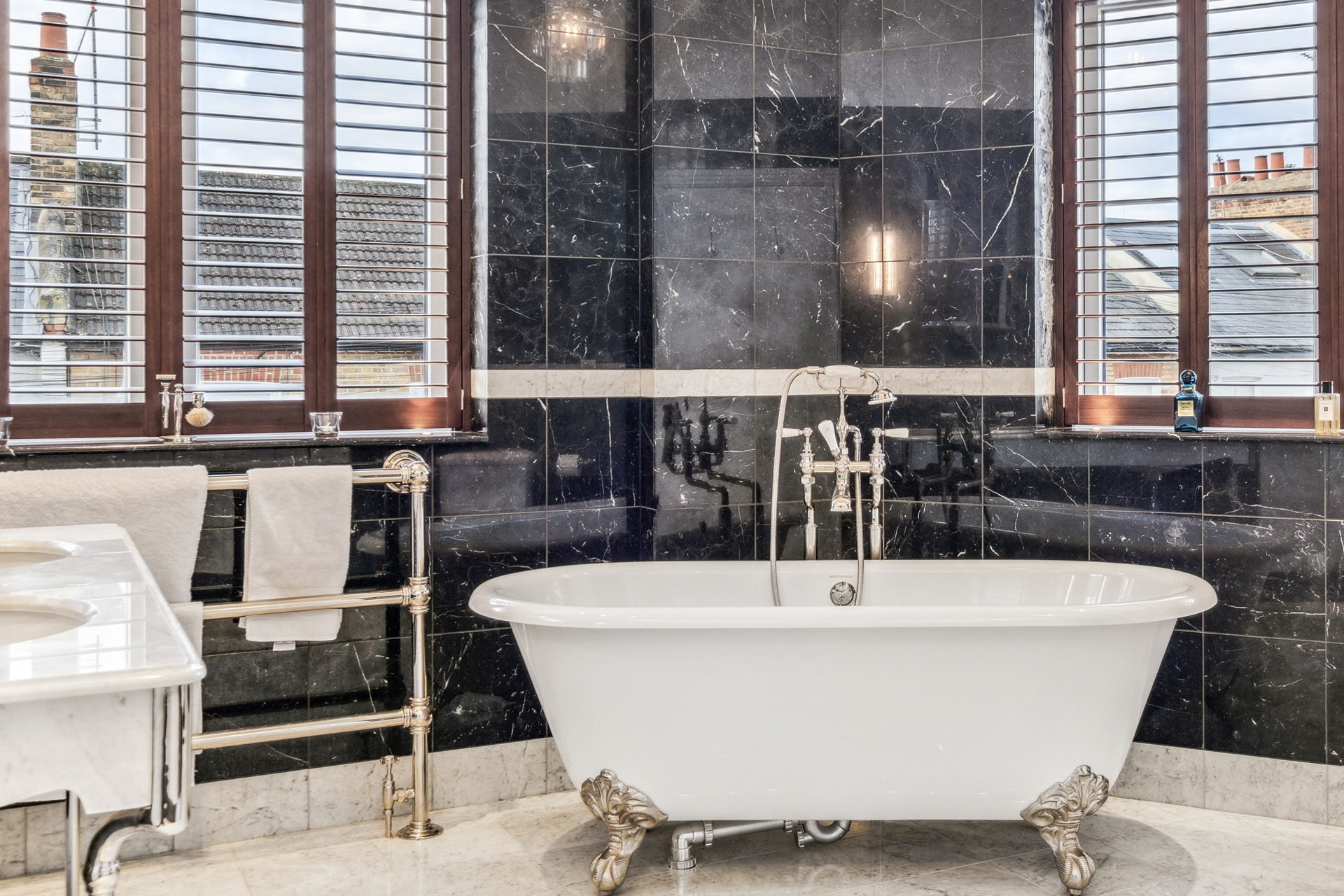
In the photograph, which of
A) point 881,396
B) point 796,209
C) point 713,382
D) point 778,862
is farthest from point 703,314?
point 778,862

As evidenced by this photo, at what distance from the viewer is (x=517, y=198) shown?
310 cm

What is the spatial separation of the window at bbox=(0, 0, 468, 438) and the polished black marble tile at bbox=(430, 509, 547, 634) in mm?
335

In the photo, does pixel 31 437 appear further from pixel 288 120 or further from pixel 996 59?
pixel 996 59

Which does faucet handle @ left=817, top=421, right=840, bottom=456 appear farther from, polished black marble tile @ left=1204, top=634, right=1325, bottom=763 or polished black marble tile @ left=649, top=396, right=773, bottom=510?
polished black marble tile @ left=1204, top=634, right=1325, bottom=763

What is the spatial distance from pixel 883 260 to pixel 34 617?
2.65 metres

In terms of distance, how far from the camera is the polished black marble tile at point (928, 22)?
3.25 m

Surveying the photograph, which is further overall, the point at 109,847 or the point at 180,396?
the point at 180,396

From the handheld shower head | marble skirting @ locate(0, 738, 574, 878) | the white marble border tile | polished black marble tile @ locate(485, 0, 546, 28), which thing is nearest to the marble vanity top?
marble skirting @ locate(0, 738, 574, 878)

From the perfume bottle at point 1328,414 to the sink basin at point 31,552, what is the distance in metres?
2.88

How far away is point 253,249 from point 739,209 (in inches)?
53.3

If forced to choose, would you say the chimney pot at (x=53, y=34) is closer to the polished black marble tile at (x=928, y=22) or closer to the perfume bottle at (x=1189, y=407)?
the polished black marble tile at (x=928, y=22)

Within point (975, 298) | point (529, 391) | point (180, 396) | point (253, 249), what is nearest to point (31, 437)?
point (180, 396)

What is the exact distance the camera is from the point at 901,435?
9.92 feet

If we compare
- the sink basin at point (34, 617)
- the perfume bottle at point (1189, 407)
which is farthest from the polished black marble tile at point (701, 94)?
the sink basin at point (34, 617)
